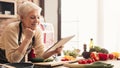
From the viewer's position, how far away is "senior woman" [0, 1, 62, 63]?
1.71 m

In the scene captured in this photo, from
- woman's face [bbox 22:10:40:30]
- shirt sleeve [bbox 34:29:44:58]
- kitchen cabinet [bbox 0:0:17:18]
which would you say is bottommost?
shirt sleeve [bbox 34:29:44:58]

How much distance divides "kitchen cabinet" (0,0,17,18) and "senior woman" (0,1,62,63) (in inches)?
45.5

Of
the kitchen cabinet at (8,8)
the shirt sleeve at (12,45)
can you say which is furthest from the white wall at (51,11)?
the shirt sleeve at (12,45)

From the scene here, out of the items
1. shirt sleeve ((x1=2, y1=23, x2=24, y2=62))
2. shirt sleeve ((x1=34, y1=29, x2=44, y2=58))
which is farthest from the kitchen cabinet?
shirt sleeve ((x1=2, y1=23, x2=24, y2=62))

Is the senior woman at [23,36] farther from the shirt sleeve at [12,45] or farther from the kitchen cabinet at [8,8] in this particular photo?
the kitchen cabinet at [8,8]

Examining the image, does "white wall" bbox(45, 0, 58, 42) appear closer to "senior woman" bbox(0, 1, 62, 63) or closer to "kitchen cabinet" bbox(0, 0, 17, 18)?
"kitchen cabinet" bbox(0, 0, 17, 18)

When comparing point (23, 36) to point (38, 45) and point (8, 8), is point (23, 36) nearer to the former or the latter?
point (38, 45)

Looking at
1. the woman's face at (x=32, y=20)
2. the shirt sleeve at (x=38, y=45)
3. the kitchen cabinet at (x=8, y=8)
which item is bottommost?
the shirt sleeve at (x=38, y=45)

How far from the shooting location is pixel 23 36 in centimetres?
186

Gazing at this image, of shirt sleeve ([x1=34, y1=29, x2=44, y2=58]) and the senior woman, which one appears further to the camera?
shirt sleeve ([x1=34, y1=29, x2=44, y2=58])

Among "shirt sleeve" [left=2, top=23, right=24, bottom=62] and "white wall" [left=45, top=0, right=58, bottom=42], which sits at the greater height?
"white wall" [left=45, top=0, right=58, bottom=42]

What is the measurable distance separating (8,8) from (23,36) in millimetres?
1329

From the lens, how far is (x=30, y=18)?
1836 mm

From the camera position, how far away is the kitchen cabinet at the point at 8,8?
3.00m
